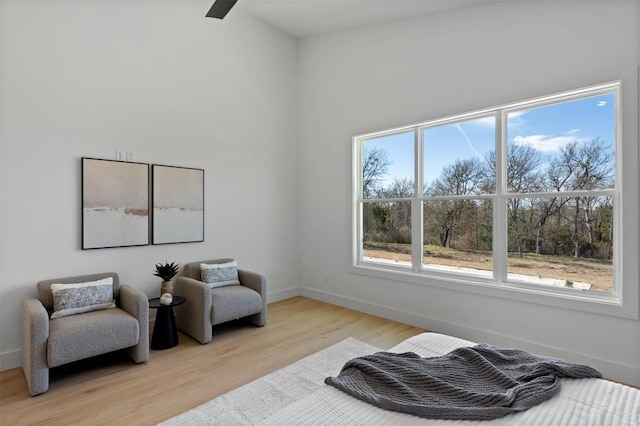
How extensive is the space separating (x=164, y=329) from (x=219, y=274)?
0.84 m

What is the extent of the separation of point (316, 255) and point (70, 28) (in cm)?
397

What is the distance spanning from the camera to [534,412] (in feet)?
4.45

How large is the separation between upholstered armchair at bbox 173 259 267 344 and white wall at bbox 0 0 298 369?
35 centimetres

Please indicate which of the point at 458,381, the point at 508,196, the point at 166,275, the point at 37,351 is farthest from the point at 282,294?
the point at 458,381

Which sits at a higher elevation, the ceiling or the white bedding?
the ceiling

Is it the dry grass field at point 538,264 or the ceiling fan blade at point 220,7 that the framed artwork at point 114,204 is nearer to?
the ceiling fan blade at point 220,7

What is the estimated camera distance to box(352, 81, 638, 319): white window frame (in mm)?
2707

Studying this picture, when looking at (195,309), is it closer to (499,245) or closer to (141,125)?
(141,125)

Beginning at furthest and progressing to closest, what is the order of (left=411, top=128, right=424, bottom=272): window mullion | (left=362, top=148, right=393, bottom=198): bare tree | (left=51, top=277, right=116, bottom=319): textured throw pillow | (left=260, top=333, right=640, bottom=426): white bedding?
(left=362, top=148, right=393, bottom=198): bare tree → (left=411, top=128, right=424, bottom=272): window mullion → (left=51, top=277, right=116, bottom=319): textured throw pillow → (left=260, top=333, right=640, bottom=426): white bedding

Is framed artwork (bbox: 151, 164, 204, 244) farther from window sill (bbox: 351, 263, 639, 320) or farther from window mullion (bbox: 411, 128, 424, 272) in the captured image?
window mullion (bbox: 411, 128, 424, 272)

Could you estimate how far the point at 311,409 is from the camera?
54.3 inches

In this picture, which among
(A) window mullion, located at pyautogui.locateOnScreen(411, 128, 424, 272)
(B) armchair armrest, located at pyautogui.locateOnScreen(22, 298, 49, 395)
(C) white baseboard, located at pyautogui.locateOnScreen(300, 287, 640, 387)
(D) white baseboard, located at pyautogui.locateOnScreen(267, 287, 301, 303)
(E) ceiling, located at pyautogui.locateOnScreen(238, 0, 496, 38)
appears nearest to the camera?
(B) armchair armrest, located at pyautogui.locateOnScreen(22, 298, 49, 395)

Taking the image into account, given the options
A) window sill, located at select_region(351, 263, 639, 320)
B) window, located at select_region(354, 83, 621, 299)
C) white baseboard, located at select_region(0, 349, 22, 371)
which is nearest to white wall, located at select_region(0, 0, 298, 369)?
white baseboard, located at select_region(0, 349, 22, 371)

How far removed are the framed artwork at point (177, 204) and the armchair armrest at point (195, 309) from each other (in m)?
0.56
